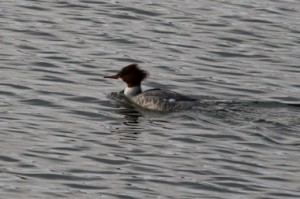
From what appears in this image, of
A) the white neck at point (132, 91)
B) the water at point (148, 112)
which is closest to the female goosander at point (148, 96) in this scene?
the white neck at point (132, 91)

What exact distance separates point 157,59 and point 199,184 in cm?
761

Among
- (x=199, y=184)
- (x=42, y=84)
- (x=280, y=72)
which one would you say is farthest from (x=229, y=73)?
(x=199, y=184)

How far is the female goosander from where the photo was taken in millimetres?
18656

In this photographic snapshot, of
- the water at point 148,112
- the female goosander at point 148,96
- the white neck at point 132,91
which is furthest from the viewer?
the white neck at point 132,91

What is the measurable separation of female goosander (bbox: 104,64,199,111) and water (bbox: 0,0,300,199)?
230 millimetres

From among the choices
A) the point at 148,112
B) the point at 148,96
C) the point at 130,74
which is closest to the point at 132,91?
the point at 130,74

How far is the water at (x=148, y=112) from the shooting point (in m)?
14.7

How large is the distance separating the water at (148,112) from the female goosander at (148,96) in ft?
0.75

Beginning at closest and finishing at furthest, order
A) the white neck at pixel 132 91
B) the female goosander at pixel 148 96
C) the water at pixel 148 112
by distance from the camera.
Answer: the water at pixel 148 112 → the female goosander at pixel 148 96 → the white neck at pixel 132 91

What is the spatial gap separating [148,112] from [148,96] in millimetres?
306

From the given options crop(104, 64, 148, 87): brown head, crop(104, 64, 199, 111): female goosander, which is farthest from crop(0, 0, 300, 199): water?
crop(104, 64, 148, 87): brown head

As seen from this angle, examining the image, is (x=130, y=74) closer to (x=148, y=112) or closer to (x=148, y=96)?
(x=148, y=96)

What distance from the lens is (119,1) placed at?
26.3m

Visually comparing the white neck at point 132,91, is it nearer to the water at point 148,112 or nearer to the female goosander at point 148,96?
the female goosander at point 148,96
